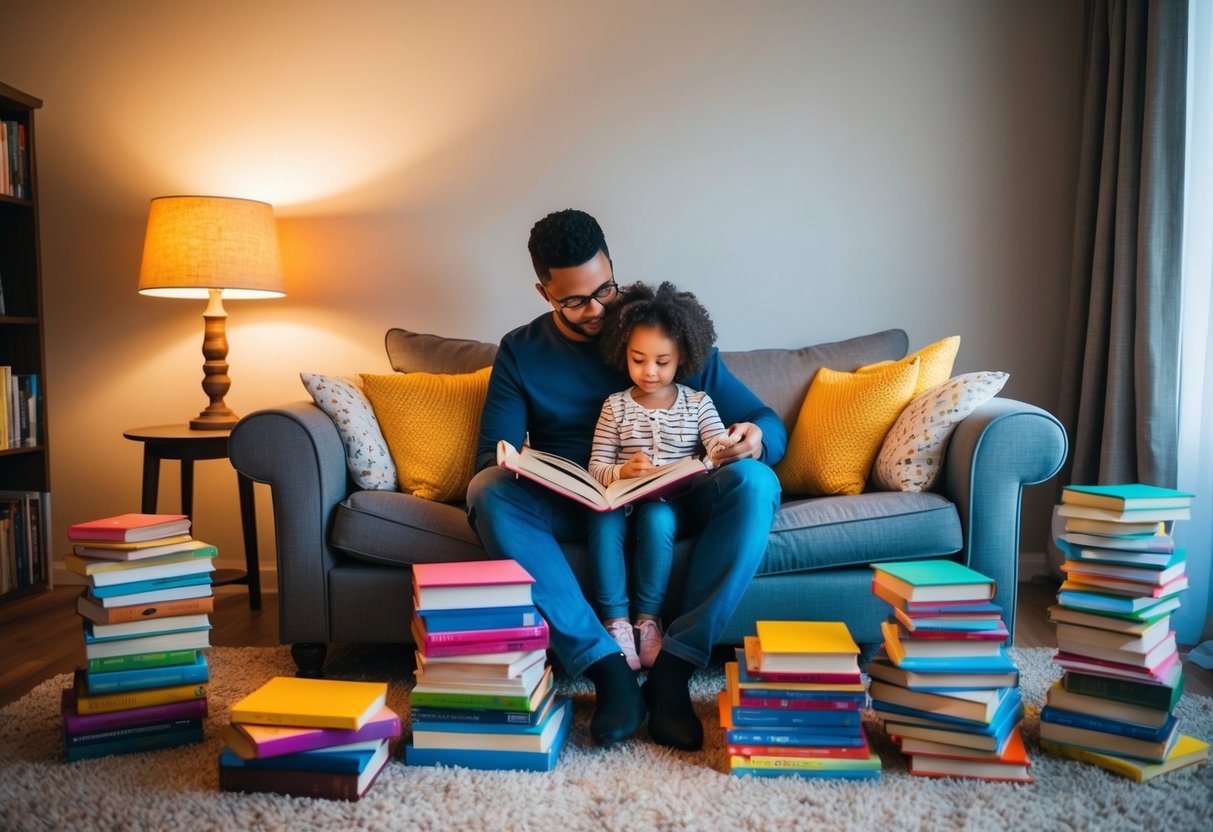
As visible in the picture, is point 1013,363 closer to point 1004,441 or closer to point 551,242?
point 1004,441

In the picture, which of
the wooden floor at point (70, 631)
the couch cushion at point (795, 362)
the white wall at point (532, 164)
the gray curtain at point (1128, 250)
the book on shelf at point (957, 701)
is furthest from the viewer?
the white wall at point (532, 164)

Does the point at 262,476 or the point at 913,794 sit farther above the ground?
the point at 262,476

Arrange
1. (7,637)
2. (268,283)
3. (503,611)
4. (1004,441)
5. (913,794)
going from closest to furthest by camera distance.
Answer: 1. (913,794)
2. (503,611)
3. (1004,441)
4. (7,637)
5. (268,283)

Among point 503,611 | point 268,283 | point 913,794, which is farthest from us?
point 268,283

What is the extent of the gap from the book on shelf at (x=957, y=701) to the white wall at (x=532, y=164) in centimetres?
152

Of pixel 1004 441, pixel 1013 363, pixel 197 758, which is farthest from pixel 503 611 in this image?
pixel 1013 363

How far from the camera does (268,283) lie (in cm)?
264

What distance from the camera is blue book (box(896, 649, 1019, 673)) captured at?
4.76ft

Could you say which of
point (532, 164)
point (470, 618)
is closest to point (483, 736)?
point (470, 618)

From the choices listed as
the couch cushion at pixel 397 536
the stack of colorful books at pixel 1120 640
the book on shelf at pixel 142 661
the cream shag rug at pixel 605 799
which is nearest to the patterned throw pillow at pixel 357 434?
the couch cushion at pixel 397 536

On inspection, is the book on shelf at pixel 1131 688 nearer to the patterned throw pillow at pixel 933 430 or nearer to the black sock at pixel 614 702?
the patterned throw pillow at pixel 933 430

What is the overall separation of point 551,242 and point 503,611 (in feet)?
2.98

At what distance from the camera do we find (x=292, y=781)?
1.43 m

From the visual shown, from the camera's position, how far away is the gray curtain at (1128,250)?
91.0 inches
